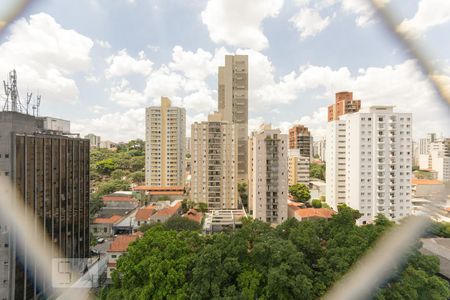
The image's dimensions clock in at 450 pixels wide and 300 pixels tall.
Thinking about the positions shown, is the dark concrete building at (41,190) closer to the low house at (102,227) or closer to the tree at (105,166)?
the low house at (102,227)

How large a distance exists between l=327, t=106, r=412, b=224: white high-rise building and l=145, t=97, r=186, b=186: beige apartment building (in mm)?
9625

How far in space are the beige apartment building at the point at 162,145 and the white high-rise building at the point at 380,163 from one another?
9625mm

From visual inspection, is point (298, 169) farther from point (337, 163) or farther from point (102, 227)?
point (102, 227)

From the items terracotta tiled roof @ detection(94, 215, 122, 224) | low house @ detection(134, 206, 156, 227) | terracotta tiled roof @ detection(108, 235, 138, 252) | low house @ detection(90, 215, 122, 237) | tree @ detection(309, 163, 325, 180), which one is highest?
tree @ detection(309, 163, 325, 180)

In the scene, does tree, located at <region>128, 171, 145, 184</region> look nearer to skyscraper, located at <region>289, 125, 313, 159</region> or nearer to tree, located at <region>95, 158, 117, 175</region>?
tree, located at <region>95, 158, 117, 175</region>

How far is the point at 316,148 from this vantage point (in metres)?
38.6

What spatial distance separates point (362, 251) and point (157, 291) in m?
2.92

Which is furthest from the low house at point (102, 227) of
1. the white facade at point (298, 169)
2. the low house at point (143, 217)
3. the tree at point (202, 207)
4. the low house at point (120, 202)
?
the white facade at point (298, 169)

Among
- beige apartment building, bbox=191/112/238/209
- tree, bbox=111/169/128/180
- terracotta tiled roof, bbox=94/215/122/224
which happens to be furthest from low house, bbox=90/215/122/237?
tree, bbox=111/169/128/180

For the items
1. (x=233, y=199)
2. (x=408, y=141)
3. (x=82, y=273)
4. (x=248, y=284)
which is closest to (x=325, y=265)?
(x=248, y=284)

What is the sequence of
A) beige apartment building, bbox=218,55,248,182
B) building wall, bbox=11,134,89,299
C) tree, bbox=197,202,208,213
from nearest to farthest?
building wall, bbox=11,134,89,299
tree, bbox=197,202,208,213
beige apartment building, bbox=218,55,248,182

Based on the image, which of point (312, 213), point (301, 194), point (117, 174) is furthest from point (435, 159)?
point (117, 174)

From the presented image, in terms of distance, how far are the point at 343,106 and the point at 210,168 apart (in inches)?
527

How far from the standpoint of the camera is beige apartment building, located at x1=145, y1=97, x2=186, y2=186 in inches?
598
